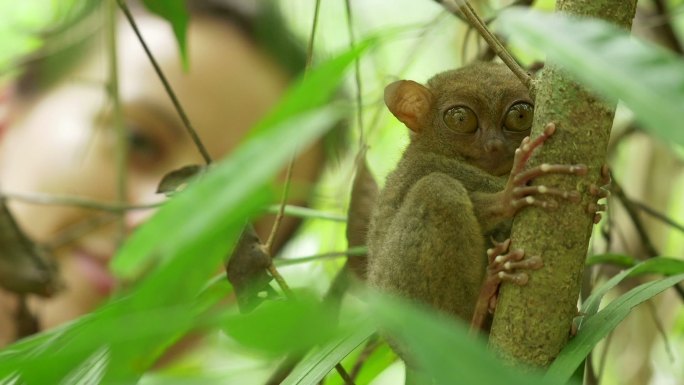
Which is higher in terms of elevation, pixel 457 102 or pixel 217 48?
pixel 217 48

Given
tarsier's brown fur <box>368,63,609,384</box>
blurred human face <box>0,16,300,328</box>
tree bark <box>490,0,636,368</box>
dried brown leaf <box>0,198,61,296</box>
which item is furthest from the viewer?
blurred human face <box>0,16,300,328</box>

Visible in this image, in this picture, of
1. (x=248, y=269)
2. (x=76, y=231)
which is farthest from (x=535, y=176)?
(x=76, y=231)

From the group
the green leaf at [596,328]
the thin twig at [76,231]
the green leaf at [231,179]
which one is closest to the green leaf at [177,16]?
the green leaf at [596,328]

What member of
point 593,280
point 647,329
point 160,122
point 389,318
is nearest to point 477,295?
point 593,280

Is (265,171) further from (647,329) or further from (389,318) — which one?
(647,329)

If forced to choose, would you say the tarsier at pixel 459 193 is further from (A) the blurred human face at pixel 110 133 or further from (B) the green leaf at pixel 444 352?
(A) the blurred human face at pixel 110 133

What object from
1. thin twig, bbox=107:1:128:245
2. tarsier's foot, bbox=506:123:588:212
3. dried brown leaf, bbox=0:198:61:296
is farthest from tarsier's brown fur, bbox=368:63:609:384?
dried brown leaf, bbox=0:198:61:296

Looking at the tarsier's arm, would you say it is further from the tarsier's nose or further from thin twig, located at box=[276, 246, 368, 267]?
thin twig, located at box=[276, 246, 368, 267]
